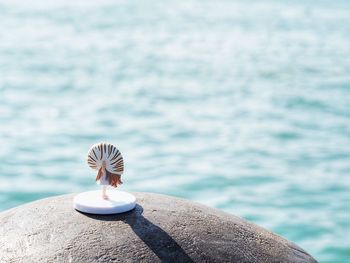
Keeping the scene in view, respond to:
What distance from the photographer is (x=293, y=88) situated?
9.37 m

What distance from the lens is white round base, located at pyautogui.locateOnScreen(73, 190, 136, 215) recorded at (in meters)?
2.11

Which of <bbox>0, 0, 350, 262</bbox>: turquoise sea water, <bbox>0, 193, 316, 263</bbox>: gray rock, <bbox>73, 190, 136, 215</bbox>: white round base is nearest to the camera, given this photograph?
<bbox>0, 193, 316, 263</bbox>: gray rock

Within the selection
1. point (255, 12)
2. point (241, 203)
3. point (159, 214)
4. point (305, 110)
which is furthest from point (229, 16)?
point (159, 214)

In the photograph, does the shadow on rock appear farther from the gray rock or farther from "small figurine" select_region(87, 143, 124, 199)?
"small figurine" select_region(87, 143, 124, 199)

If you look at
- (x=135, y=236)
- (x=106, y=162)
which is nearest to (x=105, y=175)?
(x=106, y=162)

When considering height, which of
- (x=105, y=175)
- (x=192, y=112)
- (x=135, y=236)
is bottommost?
(x=135, y=236)

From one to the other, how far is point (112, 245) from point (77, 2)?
14.3 metres

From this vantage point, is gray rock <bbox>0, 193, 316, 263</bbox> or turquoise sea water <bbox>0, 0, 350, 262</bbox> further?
turquoise sea water <bbox>0, 0, 350, 262</bbox>

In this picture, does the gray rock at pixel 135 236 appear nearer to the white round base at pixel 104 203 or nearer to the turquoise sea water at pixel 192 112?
the white round base at pixel 104 203

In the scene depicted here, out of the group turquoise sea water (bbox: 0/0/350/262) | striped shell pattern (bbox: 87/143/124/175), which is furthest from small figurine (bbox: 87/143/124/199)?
turquoise sea water (bbox: 0/0/350/262)

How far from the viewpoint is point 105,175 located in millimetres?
2109

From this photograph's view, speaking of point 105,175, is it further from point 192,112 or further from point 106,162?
point 192,112

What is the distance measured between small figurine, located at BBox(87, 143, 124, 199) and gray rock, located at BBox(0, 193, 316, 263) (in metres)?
0.11

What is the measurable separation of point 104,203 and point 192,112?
601cm
